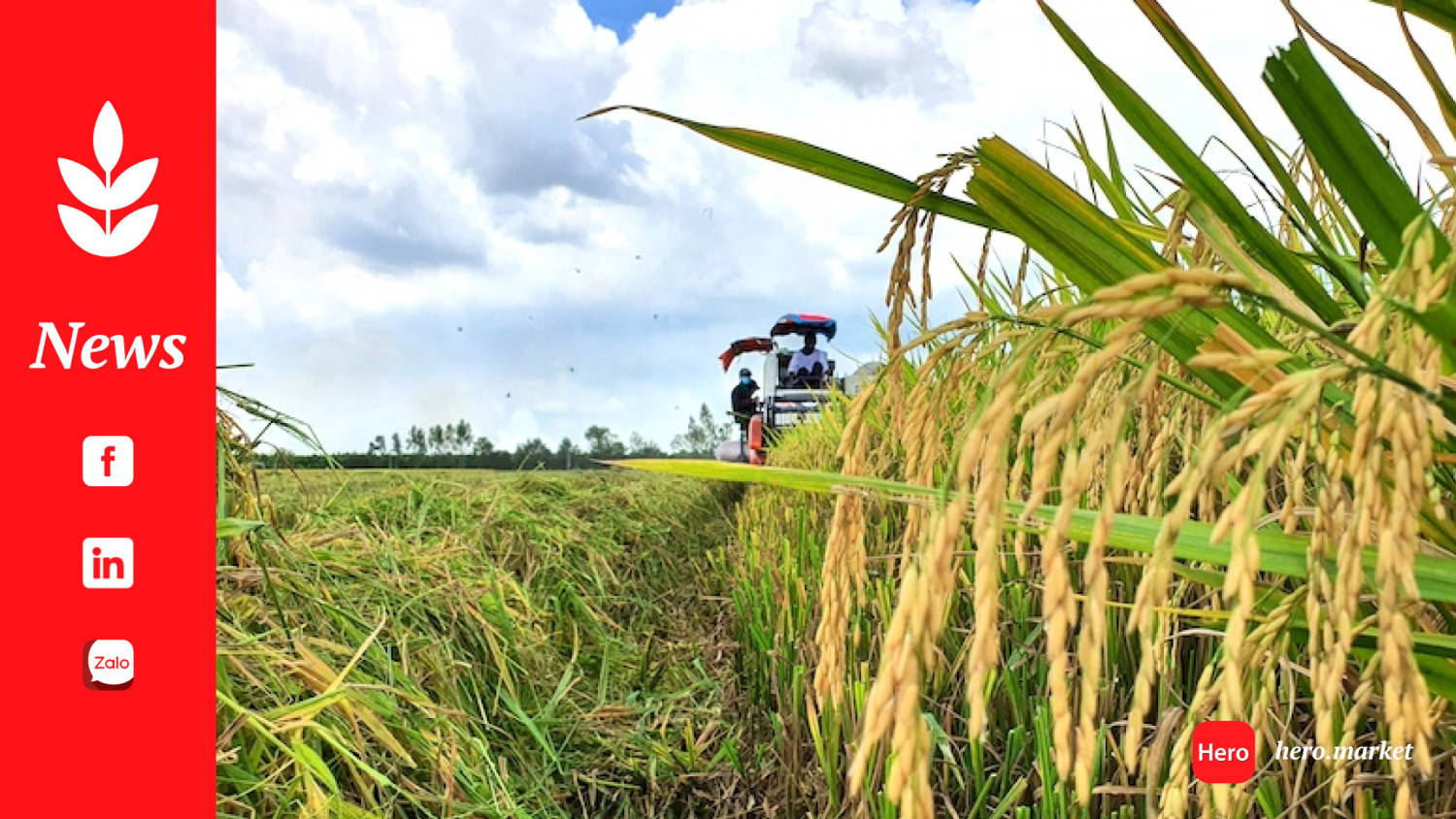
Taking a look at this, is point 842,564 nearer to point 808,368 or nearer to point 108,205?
point 108,205

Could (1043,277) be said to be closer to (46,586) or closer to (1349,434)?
(1349,434)

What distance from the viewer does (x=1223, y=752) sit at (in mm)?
759

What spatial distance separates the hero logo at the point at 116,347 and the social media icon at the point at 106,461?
0.12m

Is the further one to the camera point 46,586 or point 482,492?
point 482,492

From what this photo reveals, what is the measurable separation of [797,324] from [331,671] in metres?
13.1

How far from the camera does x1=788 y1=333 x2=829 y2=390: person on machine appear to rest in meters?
13.1

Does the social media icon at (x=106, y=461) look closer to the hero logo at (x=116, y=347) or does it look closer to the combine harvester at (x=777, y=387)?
the hero logo at (x=116, y=347)

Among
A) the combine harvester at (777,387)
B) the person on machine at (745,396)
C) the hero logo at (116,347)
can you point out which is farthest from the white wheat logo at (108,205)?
the person on machine at (745,396)

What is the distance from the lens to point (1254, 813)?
4.49 ft

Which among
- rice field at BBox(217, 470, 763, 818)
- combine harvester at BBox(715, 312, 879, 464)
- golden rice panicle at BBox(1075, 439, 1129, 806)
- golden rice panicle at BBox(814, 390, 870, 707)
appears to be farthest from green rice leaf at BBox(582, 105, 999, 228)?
combine harvester at BBox(715, 312, 879, 464)

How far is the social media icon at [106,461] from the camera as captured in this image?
1.44 meters

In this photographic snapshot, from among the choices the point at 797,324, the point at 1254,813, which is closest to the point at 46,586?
the point at 1254,813

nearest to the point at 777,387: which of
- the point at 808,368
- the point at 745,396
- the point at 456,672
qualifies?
the point at 808,368

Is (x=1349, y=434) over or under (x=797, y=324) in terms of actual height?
under
